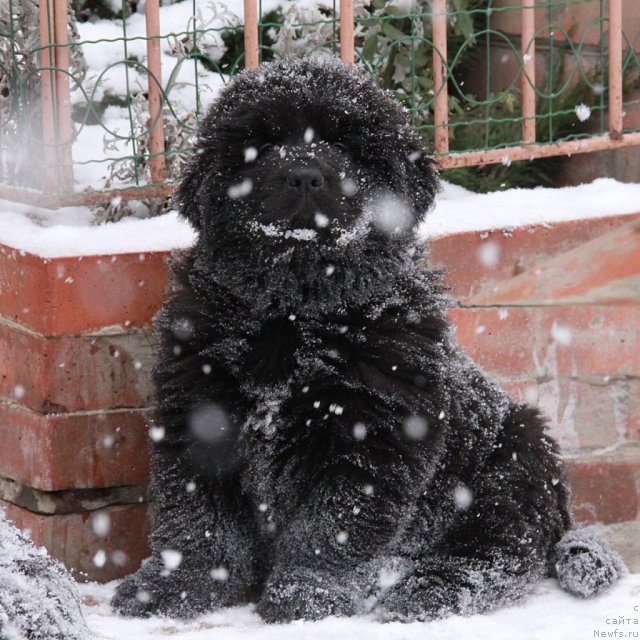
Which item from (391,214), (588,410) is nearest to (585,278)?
(588,410)

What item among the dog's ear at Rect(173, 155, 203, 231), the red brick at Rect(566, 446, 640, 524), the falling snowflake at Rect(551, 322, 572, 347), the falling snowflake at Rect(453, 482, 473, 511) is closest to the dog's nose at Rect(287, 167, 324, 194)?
the dog's ear at Rect(173, 155, 203, 231)

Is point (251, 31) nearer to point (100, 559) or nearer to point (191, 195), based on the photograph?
point (191, 195)

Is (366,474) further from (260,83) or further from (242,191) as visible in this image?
(260,83)

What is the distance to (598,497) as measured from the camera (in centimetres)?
452

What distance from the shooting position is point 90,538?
379cm

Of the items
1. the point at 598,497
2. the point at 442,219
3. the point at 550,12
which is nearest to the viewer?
the point at 442,219

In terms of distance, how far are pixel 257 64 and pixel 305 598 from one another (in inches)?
69.2

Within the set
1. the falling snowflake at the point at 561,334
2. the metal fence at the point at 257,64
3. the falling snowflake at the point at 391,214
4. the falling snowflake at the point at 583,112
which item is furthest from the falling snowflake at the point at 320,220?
the falling snowflake at the point at 583,112

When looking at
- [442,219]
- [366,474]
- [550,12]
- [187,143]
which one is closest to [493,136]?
[550,12]

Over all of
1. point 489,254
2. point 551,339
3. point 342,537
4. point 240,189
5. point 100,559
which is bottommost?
point 100,559

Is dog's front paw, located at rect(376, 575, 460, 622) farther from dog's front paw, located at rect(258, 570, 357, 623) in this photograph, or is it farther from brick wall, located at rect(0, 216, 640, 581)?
brick wall, located at rect(0, 216, 640, 581)

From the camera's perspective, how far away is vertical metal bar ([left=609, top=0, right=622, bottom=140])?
14.9 ft

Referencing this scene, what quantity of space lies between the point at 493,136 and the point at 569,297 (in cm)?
99

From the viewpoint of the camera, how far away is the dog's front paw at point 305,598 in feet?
10.1
